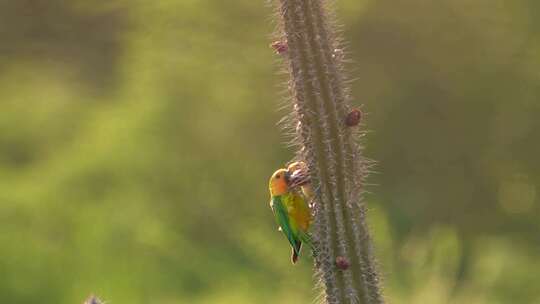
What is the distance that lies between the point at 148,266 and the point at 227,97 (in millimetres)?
1866

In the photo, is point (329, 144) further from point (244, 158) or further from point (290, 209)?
point (244, 158)

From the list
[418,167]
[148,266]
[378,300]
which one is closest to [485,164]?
[418,167]

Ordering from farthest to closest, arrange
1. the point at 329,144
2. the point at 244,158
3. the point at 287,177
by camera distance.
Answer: the point at 244,158 → the point at 287,177 → the point at 329,144

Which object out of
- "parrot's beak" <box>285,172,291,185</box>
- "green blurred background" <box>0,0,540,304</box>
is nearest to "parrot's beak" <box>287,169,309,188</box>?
"parrot's beak" <box>285,172,291,185</box>

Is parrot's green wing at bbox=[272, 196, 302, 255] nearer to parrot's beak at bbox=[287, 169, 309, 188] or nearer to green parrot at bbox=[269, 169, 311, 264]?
green parrot at bbox=[269, 169, 311, 264]

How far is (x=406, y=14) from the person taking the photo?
949 centimetres

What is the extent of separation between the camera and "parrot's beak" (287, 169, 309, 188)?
81.5 inches

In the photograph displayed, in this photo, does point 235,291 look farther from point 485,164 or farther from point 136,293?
point 485,164

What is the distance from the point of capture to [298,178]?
208cm

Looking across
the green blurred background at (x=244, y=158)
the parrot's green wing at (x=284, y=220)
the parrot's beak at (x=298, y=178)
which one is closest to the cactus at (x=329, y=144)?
the parrot's beak at (x=298, y=178)

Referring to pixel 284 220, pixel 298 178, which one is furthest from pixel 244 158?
pixel 298 178

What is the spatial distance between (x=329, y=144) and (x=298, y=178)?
0.11 meters

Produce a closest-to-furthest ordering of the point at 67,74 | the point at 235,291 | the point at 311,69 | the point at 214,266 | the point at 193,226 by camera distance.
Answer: the point at 311,69 < the point at 235,291 < the point at 214,266 < the point at 193,226 < the point at 67,74

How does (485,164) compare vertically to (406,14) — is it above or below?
below
